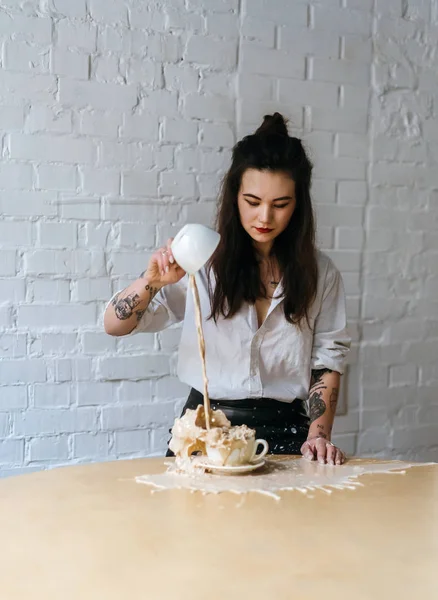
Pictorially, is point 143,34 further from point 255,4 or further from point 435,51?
point 435,51

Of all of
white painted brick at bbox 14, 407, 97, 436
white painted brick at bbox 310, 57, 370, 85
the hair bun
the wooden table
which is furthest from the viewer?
white painted brick at bbox 310, 57, 370, 85

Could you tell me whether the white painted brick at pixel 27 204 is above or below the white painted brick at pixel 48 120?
below

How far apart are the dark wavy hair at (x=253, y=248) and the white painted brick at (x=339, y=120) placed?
25.0 inches

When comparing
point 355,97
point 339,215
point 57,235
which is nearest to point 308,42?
point 355,97

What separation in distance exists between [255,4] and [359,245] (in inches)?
33.9

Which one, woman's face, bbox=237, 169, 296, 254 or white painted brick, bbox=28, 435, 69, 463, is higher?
woman's face, bbox=237, 169, 296, 254

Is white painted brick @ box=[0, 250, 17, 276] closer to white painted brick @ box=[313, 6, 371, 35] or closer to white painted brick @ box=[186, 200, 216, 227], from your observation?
white painted brick @ box=[186, 200, 216, 227]

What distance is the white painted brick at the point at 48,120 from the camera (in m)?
2.00

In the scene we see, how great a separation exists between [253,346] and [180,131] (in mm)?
828

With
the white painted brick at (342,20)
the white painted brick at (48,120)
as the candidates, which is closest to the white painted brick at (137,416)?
the white painted brick at (48,120)

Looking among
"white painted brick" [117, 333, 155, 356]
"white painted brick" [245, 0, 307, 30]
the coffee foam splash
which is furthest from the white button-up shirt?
"white painted brick" [245, 0, 307, 30]

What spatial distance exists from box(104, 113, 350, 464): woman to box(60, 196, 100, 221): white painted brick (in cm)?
49

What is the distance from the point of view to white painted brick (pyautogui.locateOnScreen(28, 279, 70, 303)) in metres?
2.04

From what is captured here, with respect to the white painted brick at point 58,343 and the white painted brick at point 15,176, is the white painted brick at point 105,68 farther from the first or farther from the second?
the white painted brick at point 58,343
